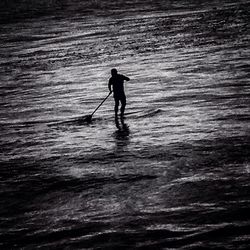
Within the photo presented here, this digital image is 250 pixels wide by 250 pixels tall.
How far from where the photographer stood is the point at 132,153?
12.3 m

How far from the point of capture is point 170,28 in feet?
141

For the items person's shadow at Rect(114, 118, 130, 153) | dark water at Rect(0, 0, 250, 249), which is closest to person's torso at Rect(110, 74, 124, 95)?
person's shadow at Rect(114, 118, 130, 153)

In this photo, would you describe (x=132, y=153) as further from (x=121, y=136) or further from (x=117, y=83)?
(x=117, y=83)

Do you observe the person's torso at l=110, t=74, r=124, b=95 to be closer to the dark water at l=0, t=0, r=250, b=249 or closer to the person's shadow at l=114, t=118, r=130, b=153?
the person's shadow at l=114, t=118, r=130, b=153

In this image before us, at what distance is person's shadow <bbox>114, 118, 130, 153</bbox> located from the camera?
12931 millimetres

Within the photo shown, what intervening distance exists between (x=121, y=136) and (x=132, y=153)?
176 cm

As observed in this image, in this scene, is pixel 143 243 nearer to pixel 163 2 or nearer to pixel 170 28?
pixel 170 28

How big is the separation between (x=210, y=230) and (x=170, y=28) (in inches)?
1443

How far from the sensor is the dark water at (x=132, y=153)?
845 centimetres

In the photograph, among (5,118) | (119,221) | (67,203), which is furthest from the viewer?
(5,118)

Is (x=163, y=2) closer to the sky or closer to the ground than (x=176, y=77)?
closer to the sky

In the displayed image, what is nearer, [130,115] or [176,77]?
[130,115]

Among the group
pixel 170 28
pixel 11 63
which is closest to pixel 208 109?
pixel 11 63

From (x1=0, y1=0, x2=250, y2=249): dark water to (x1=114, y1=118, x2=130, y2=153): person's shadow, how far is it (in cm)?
6
